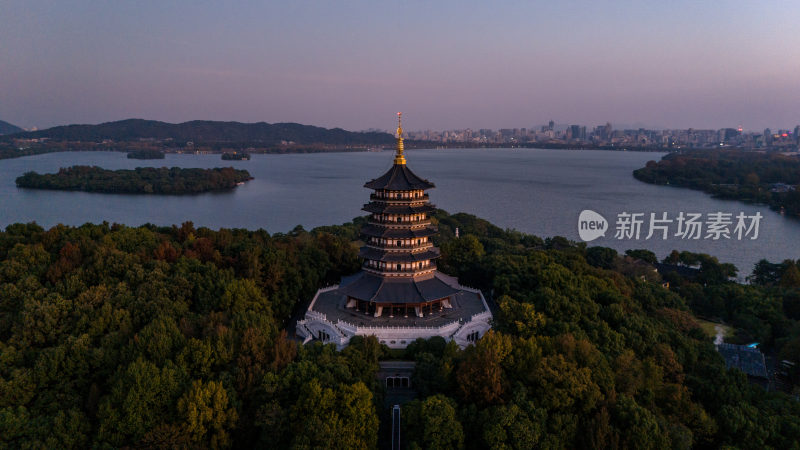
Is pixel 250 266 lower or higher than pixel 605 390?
higher

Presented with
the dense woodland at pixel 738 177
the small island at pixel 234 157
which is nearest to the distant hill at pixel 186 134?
the small island at pixel 234 157

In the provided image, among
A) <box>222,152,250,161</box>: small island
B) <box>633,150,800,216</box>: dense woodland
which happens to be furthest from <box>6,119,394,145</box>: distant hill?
<box>633,150,800,216</box>: dense woodland

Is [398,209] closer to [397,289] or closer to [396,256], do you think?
[396,256]

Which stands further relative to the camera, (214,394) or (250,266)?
(250,266)

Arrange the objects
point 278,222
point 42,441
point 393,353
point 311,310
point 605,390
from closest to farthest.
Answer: point 42,441 < point 605,390 < point 393,353 < point 311,310 < point 278,222

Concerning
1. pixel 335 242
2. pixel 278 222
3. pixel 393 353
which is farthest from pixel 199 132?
pixel 393 353

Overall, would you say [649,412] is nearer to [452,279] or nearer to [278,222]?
[452,279]

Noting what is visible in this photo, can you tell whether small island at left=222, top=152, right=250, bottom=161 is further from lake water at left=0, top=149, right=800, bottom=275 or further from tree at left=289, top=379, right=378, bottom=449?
tree at left=289, top=379, right=378, bottom=449

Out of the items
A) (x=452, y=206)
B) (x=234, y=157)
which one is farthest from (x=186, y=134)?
(x=452, y=206)
